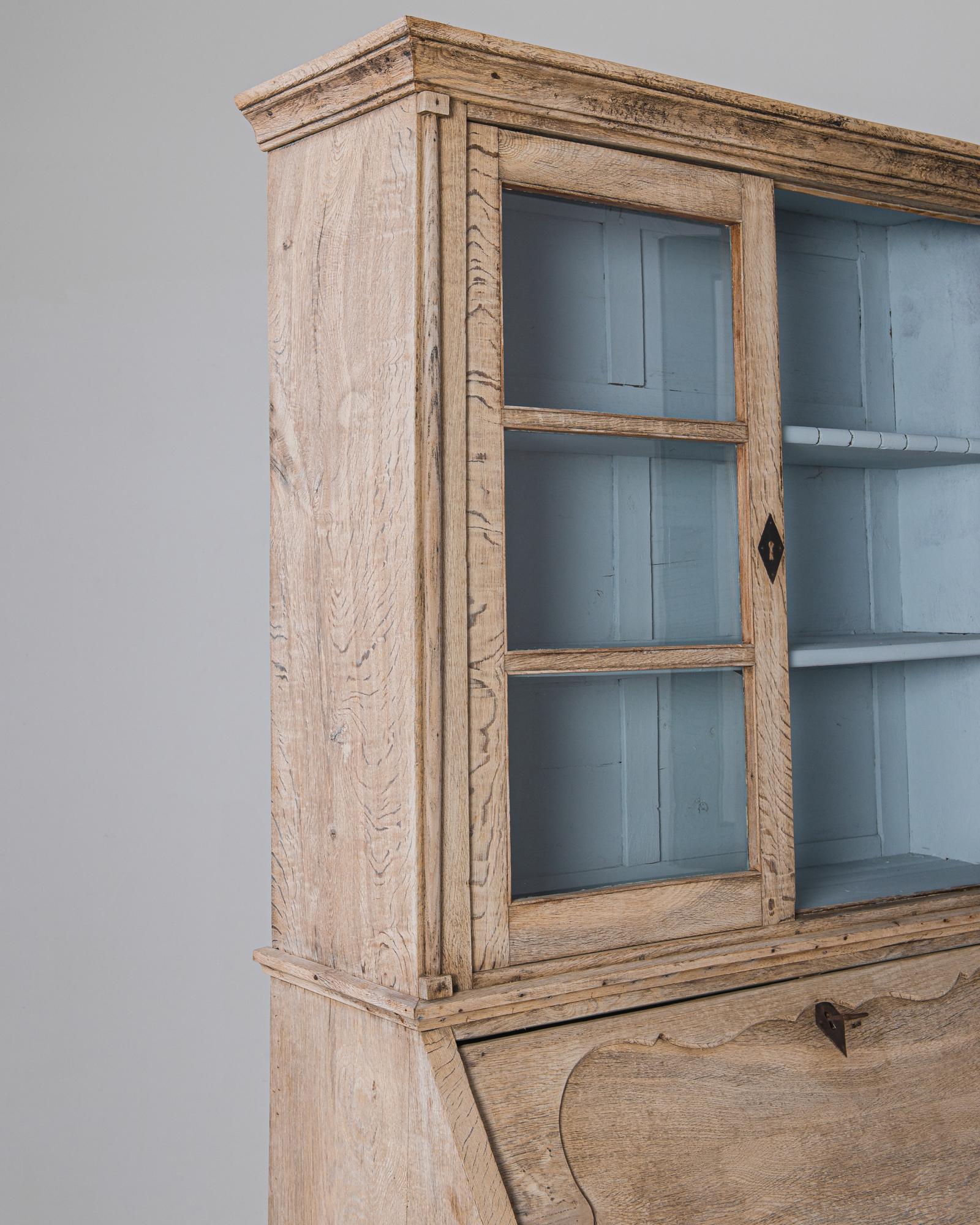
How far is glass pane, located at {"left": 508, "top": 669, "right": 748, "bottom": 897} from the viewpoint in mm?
1778

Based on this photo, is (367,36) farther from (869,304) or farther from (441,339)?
(869,304)

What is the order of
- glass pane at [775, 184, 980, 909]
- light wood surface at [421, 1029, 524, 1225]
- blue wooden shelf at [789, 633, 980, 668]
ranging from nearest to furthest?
light wood surface at [421, 1029, 524, 1225] < blue wooden shelf at [789, 633, 980, 668] < glass pane at [775, 184, 980, 909]

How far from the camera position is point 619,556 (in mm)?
1914

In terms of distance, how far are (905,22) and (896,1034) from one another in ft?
7.49

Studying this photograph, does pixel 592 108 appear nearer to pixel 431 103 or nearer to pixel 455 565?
pixel 431 103

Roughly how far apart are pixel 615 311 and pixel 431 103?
0.42 m

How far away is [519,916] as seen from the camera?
1.69 m

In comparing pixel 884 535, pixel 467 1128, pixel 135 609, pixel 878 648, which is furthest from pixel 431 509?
pixel 884 535

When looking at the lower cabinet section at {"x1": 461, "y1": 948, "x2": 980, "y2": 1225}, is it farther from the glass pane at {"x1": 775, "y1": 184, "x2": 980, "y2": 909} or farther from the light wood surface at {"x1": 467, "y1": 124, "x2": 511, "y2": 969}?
the glass pane at {"x1": 775, "y1": 184, "x2": 980, "y2": 909}

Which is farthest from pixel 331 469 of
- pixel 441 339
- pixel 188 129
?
pixel 188 129

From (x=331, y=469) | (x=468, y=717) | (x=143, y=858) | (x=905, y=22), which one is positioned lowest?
(x=143, y=858)

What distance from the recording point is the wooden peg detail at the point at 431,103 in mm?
1627

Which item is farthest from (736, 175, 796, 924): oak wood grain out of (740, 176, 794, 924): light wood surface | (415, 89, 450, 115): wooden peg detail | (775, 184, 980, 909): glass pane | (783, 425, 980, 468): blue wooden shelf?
A: (415, 89, 450, 115): wooden peg detail

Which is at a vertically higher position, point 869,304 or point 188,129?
point 188,129
